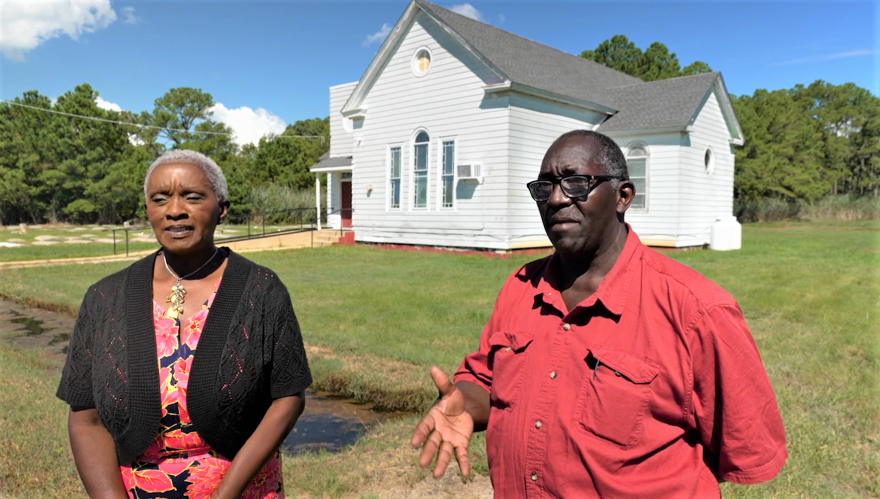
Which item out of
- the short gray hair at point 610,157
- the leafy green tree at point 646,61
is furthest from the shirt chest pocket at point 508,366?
the leafy green tree at point 646,61

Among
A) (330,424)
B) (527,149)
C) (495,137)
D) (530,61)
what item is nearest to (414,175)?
(495,137)

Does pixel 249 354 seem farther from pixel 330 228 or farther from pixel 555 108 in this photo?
pixel 330 228

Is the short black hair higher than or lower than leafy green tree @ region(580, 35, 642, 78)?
lower

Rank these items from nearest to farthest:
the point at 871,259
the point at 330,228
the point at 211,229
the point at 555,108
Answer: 1. the point at 211,229
2. the point at 871,259
3. the point at 555,108
4. the point at 330,228

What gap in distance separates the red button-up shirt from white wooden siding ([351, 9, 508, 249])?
14215mm

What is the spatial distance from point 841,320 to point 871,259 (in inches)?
351

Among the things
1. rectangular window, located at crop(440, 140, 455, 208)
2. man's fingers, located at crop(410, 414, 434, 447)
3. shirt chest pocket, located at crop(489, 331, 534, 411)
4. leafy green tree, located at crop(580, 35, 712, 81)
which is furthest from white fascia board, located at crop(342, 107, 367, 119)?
leafy green tree, located at crop(580, 35, 712, 81)

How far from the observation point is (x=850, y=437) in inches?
180

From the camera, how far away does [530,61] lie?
18688 millimetres

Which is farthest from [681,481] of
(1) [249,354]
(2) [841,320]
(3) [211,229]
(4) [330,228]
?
(4) [330,228]

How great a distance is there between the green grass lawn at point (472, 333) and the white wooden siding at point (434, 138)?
1.27 m

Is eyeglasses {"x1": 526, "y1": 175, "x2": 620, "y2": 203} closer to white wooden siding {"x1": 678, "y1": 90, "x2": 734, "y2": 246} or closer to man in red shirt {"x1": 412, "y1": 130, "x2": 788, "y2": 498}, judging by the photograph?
man in red shirt {"x1": 412, "y1": 130, "x2": 788, "y2": 498}

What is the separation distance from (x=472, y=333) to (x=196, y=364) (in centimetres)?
573

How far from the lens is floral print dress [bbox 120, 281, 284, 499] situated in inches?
85.7
